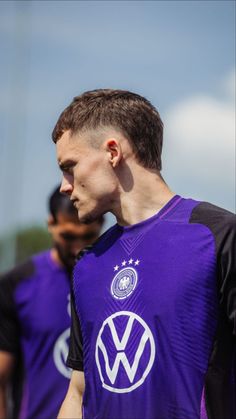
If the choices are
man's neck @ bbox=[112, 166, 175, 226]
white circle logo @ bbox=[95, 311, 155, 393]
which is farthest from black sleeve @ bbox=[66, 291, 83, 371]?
man's neck @ bbox=[112, 166, 175, 226]

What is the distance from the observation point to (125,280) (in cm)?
340

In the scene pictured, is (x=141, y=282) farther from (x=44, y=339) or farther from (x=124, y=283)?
(x=44, y=339)

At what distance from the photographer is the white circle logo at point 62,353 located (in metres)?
5.41

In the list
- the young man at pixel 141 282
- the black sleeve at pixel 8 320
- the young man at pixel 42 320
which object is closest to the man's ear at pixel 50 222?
the young man at pixel 42 320

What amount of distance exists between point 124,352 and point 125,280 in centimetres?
27

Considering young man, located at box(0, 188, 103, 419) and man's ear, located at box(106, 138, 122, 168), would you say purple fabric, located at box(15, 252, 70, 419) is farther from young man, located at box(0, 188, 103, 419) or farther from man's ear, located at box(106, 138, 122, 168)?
man's ear, located at box(106, 138, 122, 168)

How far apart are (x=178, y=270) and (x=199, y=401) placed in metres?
0.46

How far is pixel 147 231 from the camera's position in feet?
11.3

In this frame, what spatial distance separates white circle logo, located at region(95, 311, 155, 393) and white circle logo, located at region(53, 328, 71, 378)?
6.72ft

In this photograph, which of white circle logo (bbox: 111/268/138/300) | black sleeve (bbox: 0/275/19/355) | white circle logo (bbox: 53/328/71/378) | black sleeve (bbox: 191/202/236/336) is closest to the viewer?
black sleeve (bbox: 191/202/236/336)

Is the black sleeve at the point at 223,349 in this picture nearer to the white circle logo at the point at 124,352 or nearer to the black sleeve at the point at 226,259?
the black sleeve at the point at 226,259

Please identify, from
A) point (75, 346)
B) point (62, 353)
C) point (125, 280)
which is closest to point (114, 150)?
point (125, 280)

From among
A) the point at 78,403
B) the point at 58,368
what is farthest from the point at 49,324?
the point at 78,403

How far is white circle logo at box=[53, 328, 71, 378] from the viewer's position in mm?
5410
